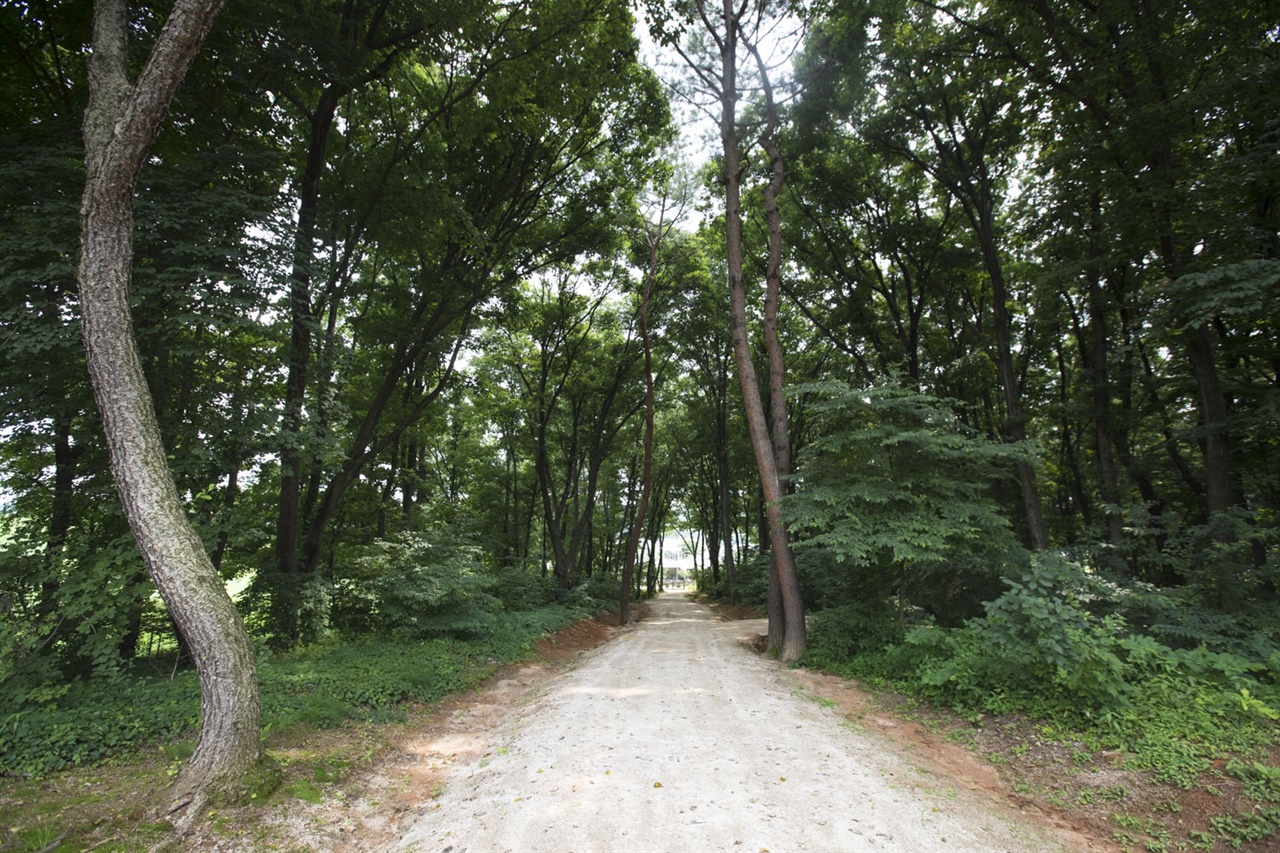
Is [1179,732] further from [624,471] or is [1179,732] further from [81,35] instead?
[624,471]

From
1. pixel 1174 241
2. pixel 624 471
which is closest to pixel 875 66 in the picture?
pixel 1174 241

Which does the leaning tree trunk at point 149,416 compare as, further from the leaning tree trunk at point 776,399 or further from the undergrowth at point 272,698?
the leaning tree trunk at point 776,399

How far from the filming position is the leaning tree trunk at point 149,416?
12.6ft

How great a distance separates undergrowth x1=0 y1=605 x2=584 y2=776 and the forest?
0.05 m

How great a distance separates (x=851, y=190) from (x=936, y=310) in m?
6.25

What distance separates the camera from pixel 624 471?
33.9 metres

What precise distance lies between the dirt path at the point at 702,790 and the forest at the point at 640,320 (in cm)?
144

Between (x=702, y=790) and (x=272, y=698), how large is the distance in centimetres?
465

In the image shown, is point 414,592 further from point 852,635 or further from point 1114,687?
point 1114,687

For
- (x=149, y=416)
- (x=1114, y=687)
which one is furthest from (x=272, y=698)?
(x=1114, y=687)

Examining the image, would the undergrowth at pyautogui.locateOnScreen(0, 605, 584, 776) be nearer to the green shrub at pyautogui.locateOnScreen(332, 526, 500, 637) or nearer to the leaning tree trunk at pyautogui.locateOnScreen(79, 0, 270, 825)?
the green shrub at pyautogui.locateOnScreen(332, 526, 500, 637)

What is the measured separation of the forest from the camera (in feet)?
15.4

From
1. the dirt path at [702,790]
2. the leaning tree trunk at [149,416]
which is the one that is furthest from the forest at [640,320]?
the dirt path at [702,790]

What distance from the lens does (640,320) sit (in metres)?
17.6
